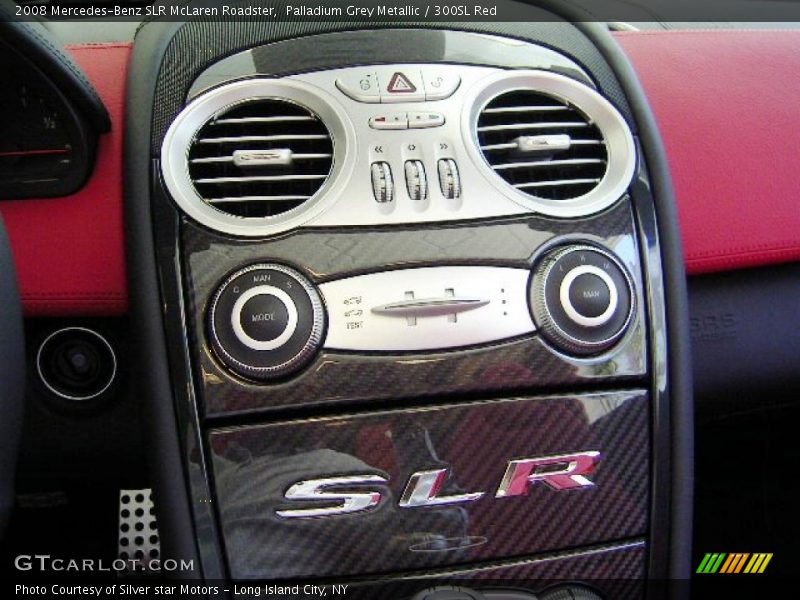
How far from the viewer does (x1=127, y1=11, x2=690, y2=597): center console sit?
865 millimetres

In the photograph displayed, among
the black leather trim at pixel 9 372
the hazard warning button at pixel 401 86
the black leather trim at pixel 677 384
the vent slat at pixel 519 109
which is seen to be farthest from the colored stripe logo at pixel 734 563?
the black leather trim at pixel 9 372

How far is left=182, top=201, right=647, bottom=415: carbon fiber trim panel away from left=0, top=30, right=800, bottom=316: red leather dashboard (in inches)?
5.4

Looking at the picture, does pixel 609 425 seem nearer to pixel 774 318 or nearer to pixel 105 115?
pixel 774 318

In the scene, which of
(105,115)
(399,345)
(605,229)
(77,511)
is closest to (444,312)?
(399,345)

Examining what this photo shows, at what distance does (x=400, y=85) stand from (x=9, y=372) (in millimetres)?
488

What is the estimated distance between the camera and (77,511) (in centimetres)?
140

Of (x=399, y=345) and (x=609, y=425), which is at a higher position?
(x=399, y=345)

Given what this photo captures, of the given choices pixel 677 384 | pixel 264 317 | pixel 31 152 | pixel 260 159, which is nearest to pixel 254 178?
pixel 260 159

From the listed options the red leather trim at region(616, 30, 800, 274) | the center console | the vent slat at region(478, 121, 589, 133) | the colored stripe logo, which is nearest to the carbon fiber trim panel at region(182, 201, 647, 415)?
the center console

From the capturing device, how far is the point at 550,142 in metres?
0.95

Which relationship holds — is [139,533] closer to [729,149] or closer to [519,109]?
[519,109]

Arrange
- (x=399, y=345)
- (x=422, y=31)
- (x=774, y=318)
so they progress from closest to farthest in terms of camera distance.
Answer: (x=399, y=345) → (x=422, y=31) → (x=774, y=318)

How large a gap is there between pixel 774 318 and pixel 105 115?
845 mm

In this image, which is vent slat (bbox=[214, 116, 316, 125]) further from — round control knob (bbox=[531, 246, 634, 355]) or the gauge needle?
round control knob (bbox=[531, 246, 634, 355])
